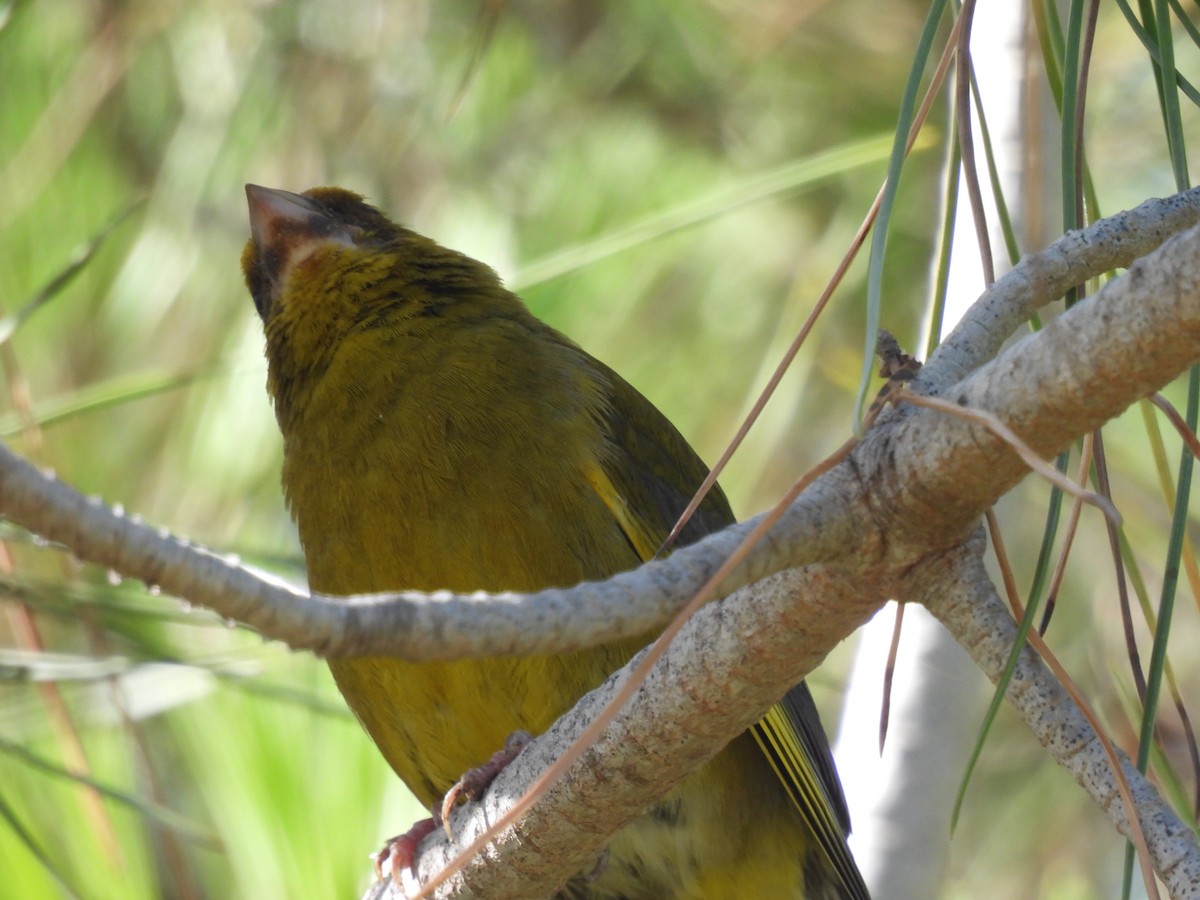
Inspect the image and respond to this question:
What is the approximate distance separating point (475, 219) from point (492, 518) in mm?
1618

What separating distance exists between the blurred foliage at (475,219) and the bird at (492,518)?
1.63ft

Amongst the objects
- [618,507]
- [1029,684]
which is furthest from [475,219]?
[1029,684]

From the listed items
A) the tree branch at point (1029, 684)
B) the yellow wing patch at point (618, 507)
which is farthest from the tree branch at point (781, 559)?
the yellow wing patch at point (618, 507)

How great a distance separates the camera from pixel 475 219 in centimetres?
378

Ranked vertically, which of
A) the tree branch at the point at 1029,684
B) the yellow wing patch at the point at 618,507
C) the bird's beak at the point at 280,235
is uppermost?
the bird's beak at the point at 280,235

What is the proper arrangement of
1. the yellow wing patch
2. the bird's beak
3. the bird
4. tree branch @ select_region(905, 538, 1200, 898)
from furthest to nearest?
the bird's beak
the yellow wing patch
the bird
tree branch @ select_region(905, 538, 1200, 898)

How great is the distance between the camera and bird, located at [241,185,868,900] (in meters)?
2.32

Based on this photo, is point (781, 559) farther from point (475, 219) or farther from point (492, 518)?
point (475, 219)

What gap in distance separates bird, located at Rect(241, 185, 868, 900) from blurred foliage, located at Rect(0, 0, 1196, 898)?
0.50 m

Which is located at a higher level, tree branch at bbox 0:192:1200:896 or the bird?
the bird

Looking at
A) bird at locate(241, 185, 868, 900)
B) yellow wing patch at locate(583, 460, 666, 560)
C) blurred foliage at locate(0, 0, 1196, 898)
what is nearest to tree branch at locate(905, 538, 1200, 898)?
bird at locate(241, 185, 868, 900)

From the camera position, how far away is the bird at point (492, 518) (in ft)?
7.60

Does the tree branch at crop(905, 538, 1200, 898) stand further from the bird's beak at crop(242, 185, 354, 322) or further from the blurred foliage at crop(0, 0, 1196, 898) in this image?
the bird's beak at crop(242, 185, 354, 322)

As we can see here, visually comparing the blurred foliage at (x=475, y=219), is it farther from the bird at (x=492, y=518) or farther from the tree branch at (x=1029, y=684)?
the tree branch at (x=1029, y=684)
